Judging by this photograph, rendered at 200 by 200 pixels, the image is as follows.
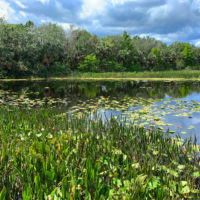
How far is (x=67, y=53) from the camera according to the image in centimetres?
4188

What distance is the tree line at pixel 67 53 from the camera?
97.3 feet

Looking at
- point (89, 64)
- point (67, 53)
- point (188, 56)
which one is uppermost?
point (188, 56)

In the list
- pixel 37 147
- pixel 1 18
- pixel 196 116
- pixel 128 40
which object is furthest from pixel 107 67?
pixel 37 147

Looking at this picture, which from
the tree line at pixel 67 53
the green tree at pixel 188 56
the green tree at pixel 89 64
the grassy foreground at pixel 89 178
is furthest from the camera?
the green tree at pixel 188 56

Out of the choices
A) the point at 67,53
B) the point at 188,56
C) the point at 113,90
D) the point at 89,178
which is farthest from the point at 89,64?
the point at 89,178

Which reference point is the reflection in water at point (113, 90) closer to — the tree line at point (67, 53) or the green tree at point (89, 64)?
the tree line at point (67, 53)

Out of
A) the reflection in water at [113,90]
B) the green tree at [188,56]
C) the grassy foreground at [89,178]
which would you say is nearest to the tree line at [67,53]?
the green tree at [188,56]

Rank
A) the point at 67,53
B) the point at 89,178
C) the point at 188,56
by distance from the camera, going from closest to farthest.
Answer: the point at 89,178 → the point at 67,53 → the point at 188,56

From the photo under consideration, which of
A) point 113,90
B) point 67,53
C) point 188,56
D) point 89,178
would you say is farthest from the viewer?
point 188,56

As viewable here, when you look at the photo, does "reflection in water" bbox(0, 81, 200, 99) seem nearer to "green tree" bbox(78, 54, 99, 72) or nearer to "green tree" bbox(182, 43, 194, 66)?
"green tree" bbox(78, 54, 99, 72)

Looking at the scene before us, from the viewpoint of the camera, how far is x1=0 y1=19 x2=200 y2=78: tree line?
29.7 meters

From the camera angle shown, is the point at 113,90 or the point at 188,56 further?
the point at 188,56

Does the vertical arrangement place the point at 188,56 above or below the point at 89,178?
above

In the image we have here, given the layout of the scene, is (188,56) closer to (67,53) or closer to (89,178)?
(67,53)
